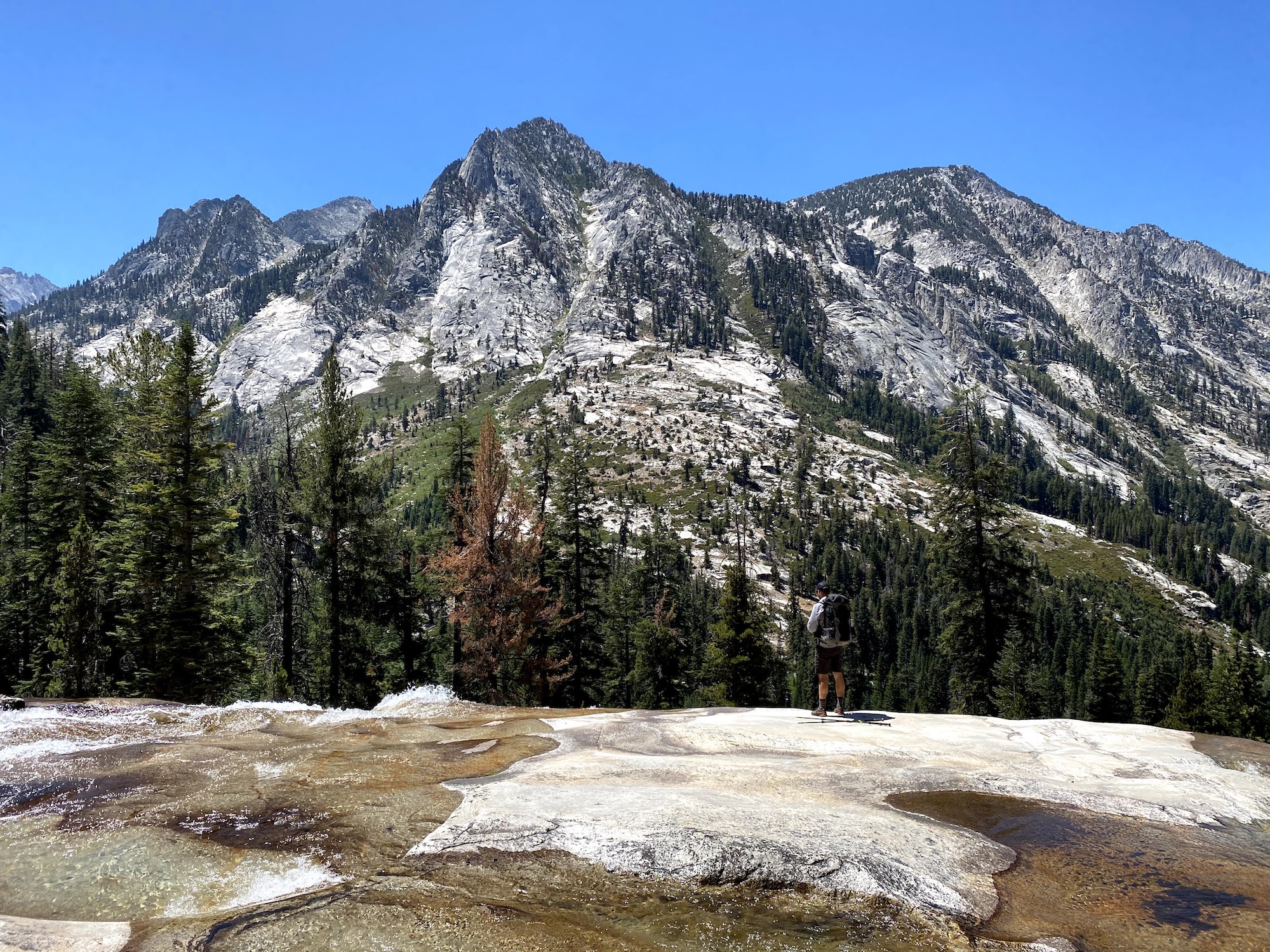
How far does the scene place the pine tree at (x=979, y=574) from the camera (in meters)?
30.2

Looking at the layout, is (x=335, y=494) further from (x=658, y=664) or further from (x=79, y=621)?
(x=658, y=664)

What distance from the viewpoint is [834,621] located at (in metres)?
13.3

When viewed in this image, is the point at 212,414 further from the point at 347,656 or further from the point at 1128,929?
the point at 1128,929

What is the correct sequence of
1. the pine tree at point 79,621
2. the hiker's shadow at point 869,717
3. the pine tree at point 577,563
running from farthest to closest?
the pine tree at point 577,563
the pine tree at point 79,621
the hiker's shadow at point 869,717

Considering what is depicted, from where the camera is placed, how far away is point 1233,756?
417 inches

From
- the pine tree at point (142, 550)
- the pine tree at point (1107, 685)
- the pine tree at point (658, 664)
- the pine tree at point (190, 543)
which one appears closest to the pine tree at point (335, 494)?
the pine tree at point (190, 543)

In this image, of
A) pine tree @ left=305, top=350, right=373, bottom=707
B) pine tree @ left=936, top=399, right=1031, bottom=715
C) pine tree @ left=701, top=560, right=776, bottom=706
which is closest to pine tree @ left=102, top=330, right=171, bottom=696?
pine tree @ left=305, top=350, right=373, bottom=707

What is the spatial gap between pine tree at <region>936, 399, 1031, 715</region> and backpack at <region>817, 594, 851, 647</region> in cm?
1982

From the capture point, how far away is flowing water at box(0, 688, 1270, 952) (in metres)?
4.99

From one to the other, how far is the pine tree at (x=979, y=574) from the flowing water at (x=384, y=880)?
2449 centimetres

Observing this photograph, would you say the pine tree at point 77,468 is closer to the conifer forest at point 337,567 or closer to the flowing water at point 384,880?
the conifer forest at point 337,567

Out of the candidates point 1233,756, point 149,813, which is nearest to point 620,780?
point 149,813

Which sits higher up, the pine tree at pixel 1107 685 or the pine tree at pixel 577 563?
the pine tree at pixel 577 563

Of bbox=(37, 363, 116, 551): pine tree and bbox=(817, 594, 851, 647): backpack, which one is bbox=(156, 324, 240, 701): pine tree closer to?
bbox=(37, 363, 116, 551): pine tree
